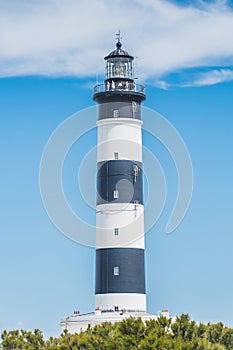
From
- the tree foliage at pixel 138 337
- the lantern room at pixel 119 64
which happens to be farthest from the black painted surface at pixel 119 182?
the tree foliage at pixel 138 337

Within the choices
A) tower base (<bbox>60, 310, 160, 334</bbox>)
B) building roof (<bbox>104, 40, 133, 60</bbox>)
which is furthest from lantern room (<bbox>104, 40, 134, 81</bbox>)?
tower base (<bbox>60, 310, 160, 334</bbox>)

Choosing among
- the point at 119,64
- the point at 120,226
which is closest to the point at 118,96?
the point at 119,64

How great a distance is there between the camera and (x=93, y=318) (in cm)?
4122

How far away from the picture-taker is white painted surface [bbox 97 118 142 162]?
143 feet

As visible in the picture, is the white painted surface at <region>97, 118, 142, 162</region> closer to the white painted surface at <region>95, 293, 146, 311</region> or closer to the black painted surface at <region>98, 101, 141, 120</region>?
the black painted surface at <region>98, 101, 141, 120</region>

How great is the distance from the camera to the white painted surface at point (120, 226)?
141 feet

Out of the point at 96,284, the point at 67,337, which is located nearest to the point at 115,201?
the point at 96,284

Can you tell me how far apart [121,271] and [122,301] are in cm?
143

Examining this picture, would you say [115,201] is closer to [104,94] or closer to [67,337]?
[104,94]

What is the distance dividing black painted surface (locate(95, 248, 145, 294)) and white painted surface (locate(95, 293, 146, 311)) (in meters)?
0.19

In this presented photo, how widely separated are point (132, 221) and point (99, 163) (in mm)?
3385

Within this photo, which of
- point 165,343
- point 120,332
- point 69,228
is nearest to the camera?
point 165,343

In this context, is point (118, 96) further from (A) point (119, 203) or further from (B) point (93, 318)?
(B) point (93, 318)

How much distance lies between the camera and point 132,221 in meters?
43.2
